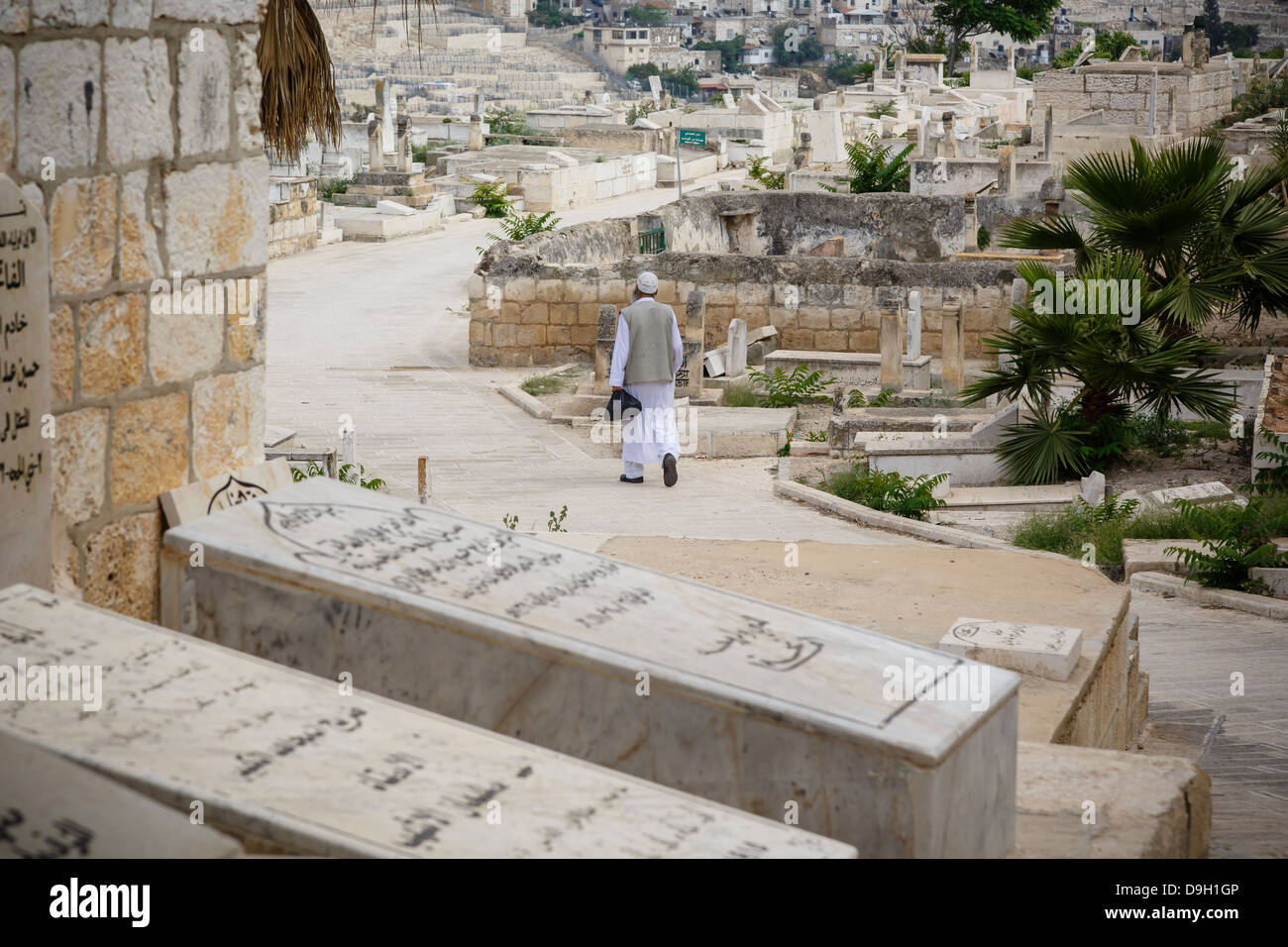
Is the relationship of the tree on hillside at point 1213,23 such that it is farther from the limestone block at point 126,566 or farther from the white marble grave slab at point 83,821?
the white marble grave slab at point 83,821

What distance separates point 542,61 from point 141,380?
93752mm

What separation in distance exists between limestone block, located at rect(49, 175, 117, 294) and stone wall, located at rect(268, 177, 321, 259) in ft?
63.7

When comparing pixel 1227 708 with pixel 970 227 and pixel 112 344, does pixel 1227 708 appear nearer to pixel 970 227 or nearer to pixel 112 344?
pixel 112 344

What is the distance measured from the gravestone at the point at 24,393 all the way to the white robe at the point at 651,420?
6.39 meters

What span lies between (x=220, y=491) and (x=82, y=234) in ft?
2.66

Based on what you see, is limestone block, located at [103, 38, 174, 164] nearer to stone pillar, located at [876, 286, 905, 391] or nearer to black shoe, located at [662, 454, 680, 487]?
black shoe, located at [662, 454, 680, 487]

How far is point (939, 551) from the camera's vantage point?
6.45 meters

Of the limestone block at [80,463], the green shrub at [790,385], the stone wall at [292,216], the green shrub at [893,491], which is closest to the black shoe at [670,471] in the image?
the green shrub at [893,491]

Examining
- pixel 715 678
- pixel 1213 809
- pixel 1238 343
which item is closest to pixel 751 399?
pixel 1238 343

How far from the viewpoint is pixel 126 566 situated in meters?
3.86

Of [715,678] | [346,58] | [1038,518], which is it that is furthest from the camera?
[346,58]

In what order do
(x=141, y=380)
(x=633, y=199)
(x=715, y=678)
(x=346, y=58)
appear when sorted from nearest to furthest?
1. (x=715, y=678)
2. (x=141, y=380)
3. (x=633, y=199)
4. (x=346, y=58)

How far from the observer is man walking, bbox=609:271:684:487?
973cm

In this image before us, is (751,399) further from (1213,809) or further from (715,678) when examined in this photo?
(715,678)
